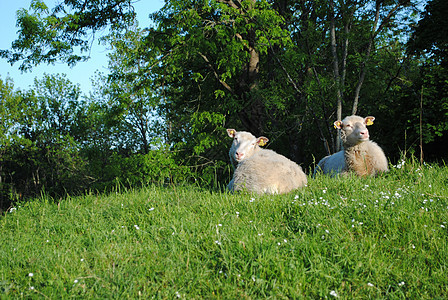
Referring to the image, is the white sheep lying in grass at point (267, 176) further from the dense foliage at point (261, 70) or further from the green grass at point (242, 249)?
the dense foliage at point (261, 70)

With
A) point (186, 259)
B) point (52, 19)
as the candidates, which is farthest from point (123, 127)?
point (186, 259)

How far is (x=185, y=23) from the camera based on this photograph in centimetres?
1117

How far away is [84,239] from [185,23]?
8.61 m

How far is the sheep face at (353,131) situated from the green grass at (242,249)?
1.99m

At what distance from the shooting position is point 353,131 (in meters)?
6.95

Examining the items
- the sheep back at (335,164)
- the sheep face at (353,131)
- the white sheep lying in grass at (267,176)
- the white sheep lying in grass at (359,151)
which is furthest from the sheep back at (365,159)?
the white sheep lying in grass at (267,176)

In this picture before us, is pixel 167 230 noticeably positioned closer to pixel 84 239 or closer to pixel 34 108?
pixel 84 239

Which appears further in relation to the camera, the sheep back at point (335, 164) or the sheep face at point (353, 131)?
the sheep back at point (335, 164)

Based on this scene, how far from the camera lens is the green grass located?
2.93m

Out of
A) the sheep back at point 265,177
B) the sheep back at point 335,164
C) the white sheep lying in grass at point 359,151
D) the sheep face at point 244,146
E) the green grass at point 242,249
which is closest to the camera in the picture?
the green grass at point 242,249

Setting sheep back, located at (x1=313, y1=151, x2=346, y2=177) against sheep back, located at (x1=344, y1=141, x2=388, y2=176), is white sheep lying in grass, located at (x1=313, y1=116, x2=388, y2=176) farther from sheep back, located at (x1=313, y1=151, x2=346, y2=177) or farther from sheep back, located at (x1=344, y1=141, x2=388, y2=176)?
sheep back, located at (x1=313, y1=151, x2=346, y2=177)

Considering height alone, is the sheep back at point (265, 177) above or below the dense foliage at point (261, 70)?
below

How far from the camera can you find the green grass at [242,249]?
293 centimetres

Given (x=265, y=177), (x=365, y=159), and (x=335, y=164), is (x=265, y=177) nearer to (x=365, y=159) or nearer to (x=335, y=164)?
(x=365, y=159)
